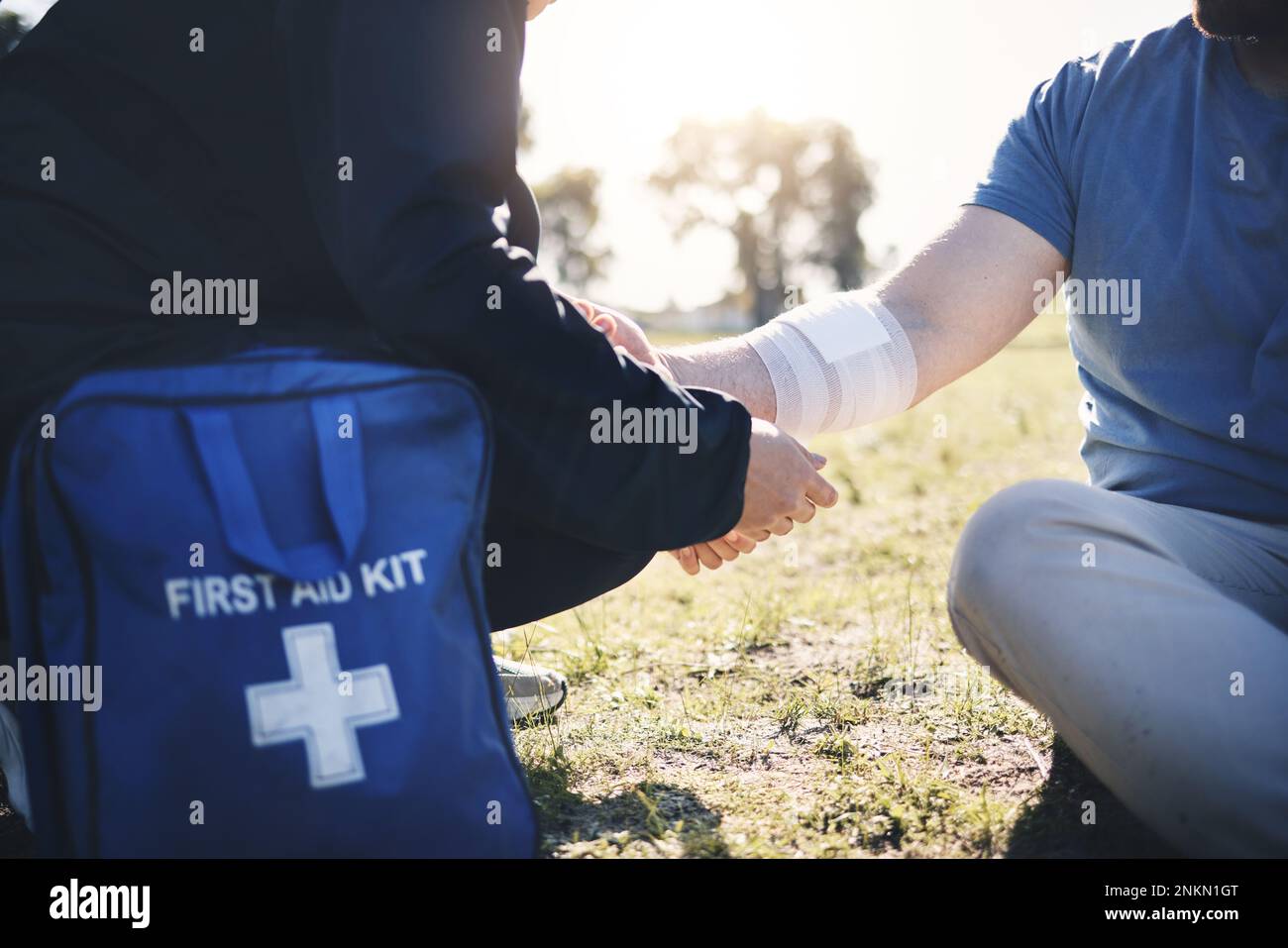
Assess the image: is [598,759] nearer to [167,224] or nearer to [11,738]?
[11,738]

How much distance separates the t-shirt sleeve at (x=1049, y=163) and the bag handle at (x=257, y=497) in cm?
157

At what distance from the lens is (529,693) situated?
2.61m

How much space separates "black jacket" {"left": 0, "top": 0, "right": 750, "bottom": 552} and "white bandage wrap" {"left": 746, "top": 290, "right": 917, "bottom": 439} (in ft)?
2.59

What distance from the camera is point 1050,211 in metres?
2.38

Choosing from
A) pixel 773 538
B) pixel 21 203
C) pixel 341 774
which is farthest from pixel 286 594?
pixel 773 538

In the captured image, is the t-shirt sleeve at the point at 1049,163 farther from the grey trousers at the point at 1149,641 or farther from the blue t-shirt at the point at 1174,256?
the grey trousers at the point at 1149,641

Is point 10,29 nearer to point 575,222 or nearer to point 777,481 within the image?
point 777,481

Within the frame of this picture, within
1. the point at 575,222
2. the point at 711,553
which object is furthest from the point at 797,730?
the point at 575,222

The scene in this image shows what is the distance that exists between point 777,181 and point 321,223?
56.2 metres

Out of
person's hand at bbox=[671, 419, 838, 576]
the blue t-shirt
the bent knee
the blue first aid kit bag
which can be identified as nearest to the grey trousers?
the bent knee

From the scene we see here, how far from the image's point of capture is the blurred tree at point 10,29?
8.48 ft

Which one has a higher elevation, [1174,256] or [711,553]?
[1174,256]

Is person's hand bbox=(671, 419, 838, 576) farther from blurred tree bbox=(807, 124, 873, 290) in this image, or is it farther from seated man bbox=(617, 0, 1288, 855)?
blurred tree bbox=(807, 124, 873, 290)

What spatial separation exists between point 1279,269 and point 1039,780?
106 cm
